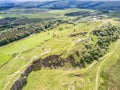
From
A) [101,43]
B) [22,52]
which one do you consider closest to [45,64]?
[22,52]

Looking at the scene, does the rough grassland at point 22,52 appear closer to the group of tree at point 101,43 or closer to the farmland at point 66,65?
the farmland at point 66,65

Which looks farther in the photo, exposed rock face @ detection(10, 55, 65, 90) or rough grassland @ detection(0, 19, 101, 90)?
rough grassland @ detection(0, 19, 101, 90)

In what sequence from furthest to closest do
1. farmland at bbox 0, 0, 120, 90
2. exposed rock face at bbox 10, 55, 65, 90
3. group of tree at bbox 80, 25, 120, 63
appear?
1. group of tree at bbox 80, 25, 120, 63
2. exposed rock face at bbox 10, 55, 65, 90
3. farmland at bbox 0, 0, 120, 90

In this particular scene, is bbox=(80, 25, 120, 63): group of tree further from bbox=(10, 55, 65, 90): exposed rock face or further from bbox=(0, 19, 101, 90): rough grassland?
bbox=(10, 55, 65, 90): exposed rock face

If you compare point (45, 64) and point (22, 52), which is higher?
point (45, 64)

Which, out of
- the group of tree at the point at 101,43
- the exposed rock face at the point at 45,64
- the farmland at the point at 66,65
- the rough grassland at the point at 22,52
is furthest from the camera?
the group of tree at the point at 101,43

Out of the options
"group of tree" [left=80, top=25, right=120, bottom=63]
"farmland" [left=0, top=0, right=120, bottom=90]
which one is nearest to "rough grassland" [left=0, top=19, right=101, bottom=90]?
"farmland" [left=0, top=0, right=120, bottom=90]

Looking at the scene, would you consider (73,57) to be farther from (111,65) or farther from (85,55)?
(111,65)

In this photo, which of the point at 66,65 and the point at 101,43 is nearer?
the point at 66,65

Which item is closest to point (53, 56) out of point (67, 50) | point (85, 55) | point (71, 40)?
point (67, 50)

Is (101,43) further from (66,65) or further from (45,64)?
(45,64)

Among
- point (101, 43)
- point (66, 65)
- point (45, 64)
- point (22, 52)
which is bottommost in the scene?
point (22, 52)

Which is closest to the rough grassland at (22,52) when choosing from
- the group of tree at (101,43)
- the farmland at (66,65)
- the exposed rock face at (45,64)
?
the farmland at (66,65)
